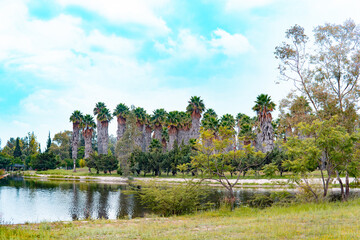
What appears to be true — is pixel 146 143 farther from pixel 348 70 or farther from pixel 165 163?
pixel 348 70

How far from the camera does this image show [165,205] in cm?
1847

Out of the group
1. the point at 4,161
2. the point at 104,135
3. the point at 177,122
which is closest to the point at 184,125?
the point at 177,122

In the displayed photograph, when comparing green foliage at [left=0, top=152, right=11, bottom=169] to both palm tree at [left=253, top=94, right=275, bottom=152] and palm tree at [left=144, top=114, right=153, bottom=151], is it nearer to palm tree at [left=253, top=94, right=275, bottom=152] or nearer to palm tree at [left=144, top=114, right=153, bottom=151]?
palm tree at [left=144, top=114, right=153, bottom=151]

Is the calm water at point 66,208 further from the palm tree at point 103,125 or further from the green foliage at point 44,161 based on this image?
the green foliage at point 44,161

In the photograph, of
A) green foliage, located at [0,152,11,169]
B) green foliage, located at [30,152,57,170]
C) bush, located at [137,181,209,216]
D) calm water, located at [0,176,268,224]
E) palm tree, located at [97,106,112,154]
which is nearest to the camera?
bush, located at [137,181,209,216]

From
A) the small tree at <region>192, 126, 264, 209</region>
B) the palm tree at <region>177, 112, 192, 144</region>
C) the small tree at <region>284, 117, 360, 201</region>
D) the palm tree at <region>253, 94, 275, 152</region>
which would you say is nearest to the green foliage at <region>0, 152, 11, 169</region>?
the palm tree at <region>177, 112, 192, 144</region>

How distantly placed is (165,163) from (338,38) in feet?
136

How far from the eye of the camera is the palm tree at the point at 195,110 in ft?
227

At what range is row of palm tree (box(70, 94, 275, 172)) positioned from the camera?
55.6 metres

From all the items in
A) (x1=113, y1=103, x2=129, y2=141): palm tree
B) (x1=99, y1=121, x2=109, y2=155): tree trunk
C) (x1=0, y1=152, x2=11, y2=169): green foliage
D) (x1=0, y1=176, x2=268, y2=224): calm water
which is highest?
(x1=113, y1=103, x2=129, y2=141): palm tree

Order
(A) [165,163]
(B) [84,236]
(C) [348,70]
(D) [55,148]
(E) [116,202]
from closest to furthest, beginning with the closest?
1. (B) [84,236]
2. (C) [348,70]
3. (E) [116,202]
4. (A) [165,163]
5. (D) [55,148]

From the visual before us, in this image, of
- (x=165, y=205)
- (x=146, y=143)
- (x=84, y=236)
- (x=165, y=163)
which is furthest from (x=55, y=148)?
(x=84, y=236)

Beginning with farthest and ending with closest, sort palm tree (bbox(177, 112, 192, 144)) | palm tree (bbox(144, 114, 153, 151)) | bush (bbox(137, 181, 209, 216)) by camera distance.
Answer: palm tree (bbox(144, 114, 153, 151)) → palm tree (bbox(177, 112, 192, 144)) → bush (bbox(137, 181, 209, 216))

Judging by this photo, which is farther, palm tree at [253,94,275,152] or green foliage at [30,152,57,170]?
green foliage at [30,152,57,170]
